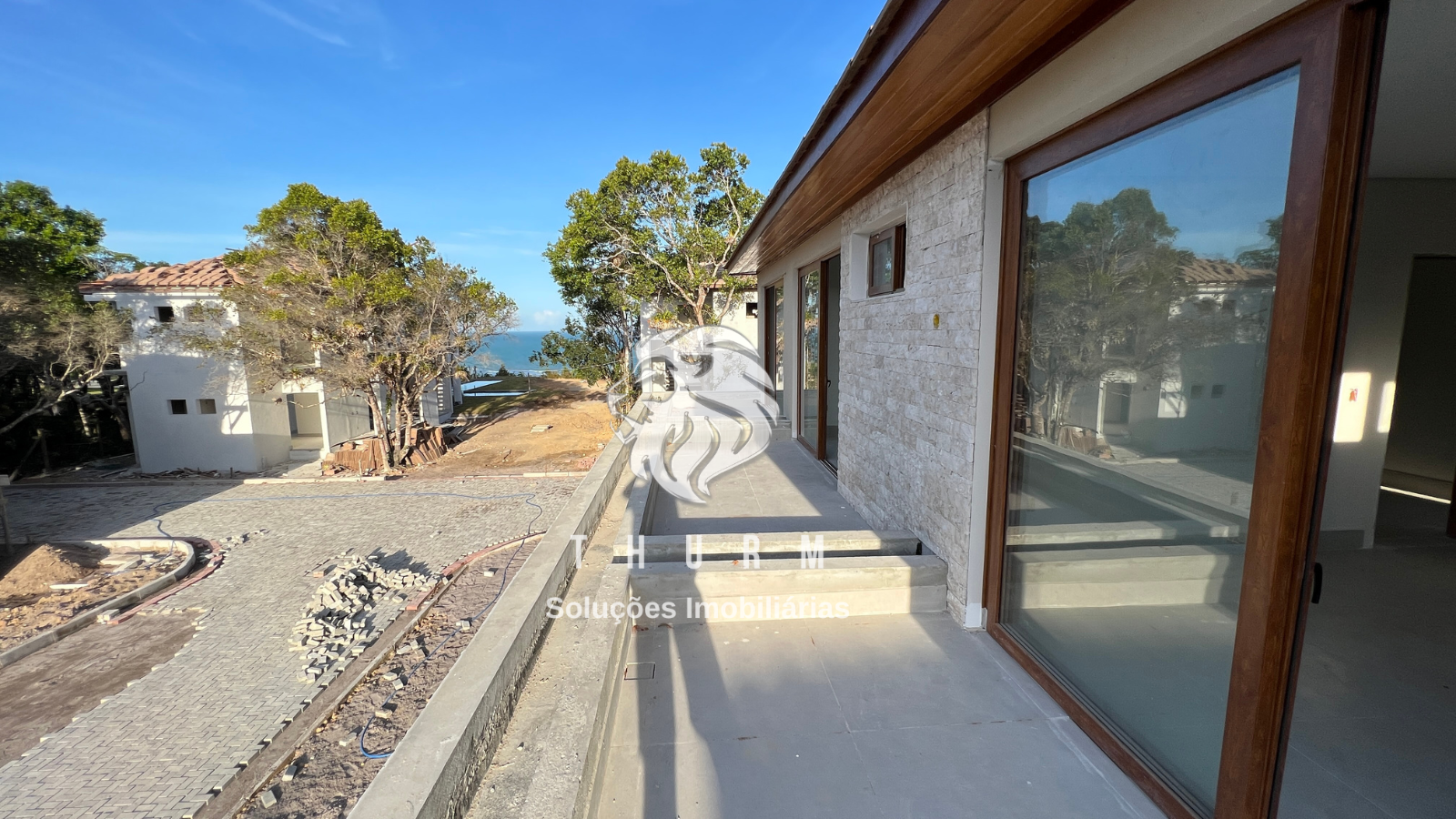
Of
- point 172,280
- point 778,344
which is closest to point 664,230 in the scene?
point 778,344

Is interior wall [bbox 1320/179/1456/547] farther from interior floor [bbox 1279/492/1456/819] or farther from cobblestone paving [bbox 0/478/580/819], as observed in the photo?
cobblestone paving [bbox 0/478/580/819]

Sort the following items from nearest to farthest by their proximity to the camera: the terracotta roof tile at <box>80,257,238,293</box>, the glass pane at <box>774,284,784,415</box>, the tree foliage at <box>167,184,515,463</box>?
the glass pane at <box>774,284,784,415</box> < the tree foliage at <box>167,184,515,463</box> < the terracotta roof tile at <box>80,257,238,293</box>

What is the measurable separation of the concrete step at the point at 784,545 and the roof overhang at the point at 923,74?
2517 millimetres

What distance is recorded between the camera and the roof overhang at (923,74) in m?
1.98

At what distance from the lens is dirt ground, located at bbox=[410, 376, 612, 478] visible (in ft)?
55.0

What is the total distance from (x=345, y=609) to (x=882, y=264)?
29.2 feet

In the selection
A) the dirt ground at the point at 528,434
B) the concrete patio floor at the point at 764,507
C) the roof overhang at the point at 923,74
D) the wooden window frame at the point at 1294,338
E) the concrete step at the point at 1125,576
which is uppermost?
the roof overhang at the point at 923,74

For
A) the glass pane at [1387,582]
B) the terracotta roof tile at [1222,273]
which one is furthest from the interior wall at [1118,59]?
the glass pane at [1387,582]

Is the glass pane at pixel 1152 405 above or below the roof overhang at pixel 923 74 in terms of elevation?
below

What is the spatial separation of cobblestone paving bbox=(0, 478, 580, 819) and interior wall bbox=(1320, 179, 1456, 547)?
9.97m

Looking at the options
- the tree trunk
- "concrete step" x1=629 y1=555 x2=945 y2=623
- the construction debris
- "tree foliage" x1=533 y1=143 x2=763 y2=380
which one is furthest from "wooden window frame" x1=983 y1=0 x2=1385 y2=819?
the construction debris

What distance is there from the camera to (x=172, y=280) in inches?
637

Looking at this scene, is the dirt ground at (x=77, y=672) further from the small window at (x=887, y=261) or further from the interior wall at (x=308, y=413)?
the interior wall at (x=308, y=413)

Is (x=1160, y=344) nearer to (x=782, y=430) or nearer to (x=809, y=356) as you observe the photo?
(x=809, y=356)
